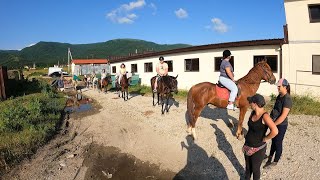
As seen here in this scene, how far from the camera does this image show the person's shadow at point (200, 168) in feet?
22.7

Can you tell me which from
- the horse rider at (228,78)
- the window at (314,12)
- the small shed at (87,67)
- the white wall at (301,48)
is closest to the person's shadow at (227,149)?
the horse rider at (228,78)

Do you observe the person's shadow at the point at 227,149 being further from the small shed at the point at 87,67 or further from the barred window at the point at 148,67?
the small shed at the point at 87,67

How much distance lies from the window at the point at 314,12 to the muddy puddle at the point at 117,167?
41.9 ft

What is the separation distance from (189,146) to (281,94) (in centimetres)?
358

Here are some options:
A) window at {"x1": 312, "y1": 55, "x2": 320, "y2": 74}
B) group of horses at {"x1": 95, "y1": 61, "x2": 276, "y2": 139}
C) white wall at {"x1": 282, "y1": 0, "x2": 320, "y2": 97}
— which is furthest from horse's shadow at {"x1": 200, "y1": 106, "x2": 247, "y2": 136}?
window at {"x1": 312, "y1": 55, "x2": 320, "y2": 74}

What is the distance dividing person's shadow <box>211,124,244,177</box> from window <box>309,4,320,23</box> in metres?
9.12

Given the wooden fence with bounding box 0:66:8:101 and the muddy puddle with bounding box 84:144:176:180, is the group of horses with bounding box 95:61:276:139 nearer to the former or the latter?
the muddy puddle with bounding box 84:144:176:180

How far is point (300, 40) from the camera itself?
15.8 m

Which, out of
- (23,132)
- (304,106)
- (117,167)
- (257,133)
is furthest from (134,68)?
(257,133)

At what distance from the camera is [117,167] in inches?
304

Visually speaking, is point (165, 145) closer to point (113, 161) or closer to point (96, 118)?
A: point (113, 161)

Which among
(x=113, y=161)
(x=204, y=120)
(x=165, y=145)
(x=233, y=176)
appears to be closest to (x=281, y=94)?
(x=233, y=176)

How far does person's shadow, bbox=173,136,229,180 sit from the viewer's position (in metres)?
6.93

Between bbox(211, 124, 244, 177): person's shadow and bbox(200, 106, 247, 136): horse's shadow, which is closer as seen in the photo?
bbox(211, 124, 244, 177): person's shadow
